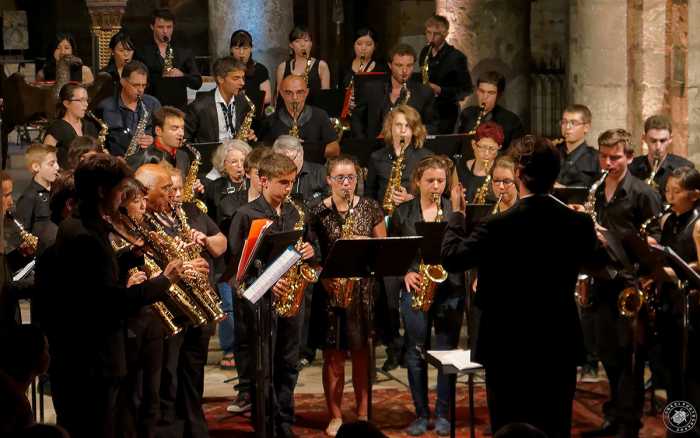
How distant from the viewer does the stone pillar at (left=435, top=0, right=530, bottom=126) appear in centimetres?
1171

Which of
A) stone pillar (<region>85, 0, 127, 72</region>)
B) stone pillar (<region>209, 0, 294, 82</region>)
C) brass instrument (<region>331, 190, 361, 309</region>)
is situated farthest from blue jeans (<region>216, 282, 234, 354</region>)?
stone pillar (<region>85, 0, 127, 72</region>)

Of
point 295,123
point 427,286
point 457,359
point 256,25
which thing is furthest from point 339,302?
point 256,25

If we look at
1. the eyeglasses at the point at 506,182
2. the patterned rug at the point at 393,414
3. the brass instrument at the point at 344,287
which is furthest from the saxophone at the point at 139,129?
the eyeglasses at the point at 506,182

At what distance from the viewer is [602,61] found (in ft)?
34.0

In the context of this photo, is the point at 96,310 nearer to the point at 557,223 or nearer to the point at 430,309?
the point at 557,223

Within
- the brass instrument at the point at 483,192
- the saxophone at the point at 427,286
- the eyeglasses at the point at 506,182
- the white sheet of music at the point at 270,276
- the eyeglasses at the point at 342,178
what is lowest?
the saxophone at the point at 427,286

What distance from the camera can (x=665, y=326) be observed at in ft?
25.3

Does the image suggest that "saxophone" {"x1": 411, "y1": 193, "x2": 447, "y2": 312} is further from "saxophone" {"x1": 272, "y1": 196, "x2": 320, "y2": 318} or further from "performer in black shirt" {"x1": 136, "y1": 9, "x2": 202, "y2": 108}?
"performer in black shirt" {"x1": 136, "y1": 9, "x2": 202, "y2": 108}

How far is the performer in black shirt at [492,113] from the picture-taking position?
33.6 feet

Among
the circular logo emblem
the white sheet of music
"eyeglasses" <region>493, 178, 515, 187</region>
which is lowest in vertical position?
the circular logo emblem

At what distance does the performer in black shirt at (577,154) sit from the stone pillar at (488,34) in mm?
2337

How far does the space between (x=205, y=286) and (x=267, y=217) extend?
81 centimetres

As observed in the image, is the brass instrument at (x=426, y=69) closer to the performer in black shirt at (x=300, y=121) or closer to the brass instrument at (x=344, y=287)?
the performer in black shirt at (x=300, y=121)

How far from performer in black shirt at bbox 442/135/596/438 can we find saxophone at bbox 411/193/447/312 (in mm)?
2235
